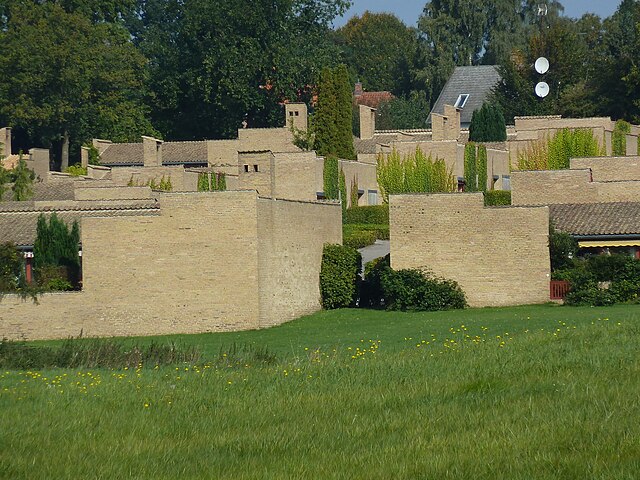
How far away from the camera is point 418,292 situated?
149 ft

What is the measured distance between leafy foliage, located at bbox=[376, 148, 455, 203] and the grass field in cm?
4064

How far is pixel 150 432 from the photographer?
18.3 metres

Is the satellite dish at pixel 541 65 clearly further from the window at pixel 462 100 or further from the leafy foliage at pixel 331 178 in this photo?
the leafy foliage at pixel 331 178

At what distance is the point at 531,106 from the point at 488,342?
220ft

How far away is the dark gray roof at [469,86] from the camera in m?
103

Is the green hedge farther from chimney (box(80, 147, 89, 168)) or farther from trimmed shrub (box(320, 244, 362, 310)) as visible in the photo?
chimney (box(80, 147, 89, 168))

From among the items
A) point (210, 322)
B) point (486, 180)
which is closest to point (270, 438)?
point (210, 322)

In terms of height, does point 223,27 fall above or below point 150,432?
above

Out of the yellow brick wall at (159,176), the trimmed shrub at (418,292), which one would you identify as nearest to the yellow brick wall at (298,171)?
the yellow brick wall at (159,176)

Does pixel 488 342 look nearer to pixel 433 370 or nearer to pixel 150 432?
pixel 433 370

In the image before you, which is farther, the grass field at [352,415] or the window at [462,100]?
the window at [462,100]

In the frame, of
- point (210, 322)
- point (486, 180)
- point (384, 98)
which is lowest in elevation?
point (210, 322)

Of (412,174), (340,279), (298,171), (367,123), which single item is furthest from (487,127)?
(340,279)

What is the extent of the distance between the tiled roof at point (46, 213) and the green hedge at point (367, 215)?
47.0 feet
